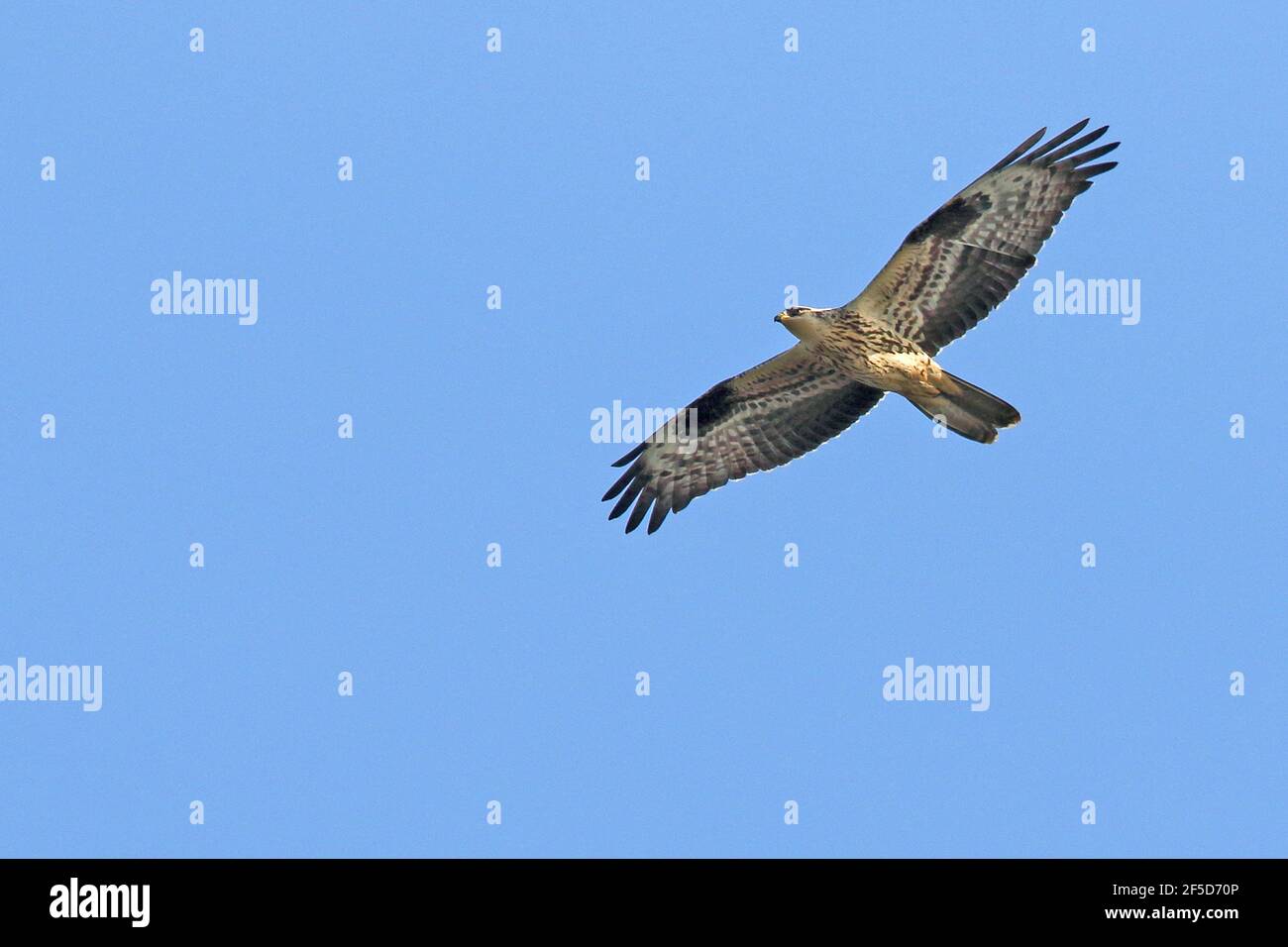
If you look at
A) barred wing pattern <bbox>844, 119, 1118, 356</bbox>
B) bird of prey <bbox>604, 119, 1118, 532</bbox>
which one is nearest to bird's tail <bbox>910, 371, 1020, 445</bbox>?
bird of prey <bbox>604, 119, 1118, 532</bbox>

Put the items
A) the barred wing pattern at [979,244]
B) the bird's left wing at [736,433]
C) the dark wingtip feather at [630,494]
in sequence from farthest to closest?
the dark wingtip feather at [630,494] < the bird's left wing at [736,433] < the barred wing pattern at [979,244]

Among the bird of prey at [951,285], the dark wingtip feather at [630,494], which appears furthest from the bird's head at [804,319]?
the dark wingtip feather at [630,494]

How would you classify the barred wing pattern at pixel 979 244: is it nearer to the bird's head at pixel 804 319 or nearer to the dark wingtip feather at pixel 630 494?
the bird's head at pixel 804 319

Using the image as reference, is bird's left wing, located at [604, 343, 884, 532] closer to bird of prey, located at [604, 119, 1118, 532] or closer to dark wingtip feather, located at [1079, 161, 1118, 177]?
bird of prey, located at [604, 119, 1118, 532]
